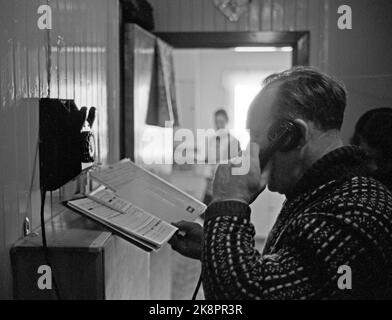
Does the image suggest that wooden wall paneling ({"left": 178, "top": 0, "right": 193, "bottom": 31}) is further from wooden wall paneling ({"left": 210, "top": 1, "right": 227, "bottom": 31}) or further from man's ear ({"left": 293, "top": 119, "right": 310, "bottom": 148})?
man's ear ({"left": 293, "top": 119, "right": 310, "bottom": 148})

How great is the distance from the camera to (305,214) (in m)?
0.66

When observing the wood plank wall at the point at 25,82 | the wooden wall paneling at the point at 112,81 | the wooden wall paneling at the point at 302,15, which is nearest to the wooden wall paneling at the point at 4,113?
the wood plank wall at the point at 25,82

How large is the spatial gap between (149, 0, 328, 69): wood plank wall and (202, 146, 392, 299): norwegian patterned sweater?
163 cm

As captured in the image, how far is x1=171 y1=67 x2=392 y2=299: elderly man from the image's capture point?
0.62 metres

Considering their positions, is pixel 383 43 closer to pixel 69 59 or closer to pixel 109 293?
pixel 69 59

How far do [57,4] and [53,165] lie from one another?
319 millimetres

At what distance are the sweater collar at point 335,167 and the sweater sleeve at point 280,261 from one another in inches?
3.4

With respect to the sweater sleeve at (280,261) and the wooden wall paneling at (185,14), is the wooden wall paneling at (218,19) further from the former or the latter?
the sweater sleeve at (280,261)

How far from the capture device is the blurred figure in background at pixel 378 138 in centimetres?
122

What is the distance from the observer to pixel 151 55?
6.89 feet

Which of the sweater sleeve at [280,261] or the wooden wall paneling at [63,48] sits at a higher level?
the wooden wall paneling at [63,48]

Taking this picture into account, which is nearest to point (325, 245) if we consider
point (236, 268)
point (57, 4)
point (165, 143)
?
point (236, 268)

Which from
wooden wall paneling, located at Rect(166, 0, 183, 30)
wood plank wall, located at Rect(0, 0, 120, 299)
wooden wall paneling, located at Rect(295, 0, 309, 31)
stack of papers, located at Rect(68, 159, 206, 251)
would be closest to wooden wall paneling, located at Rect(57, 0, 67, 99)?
wood plank wall, located at Rect(0, 0, 120, 299)
